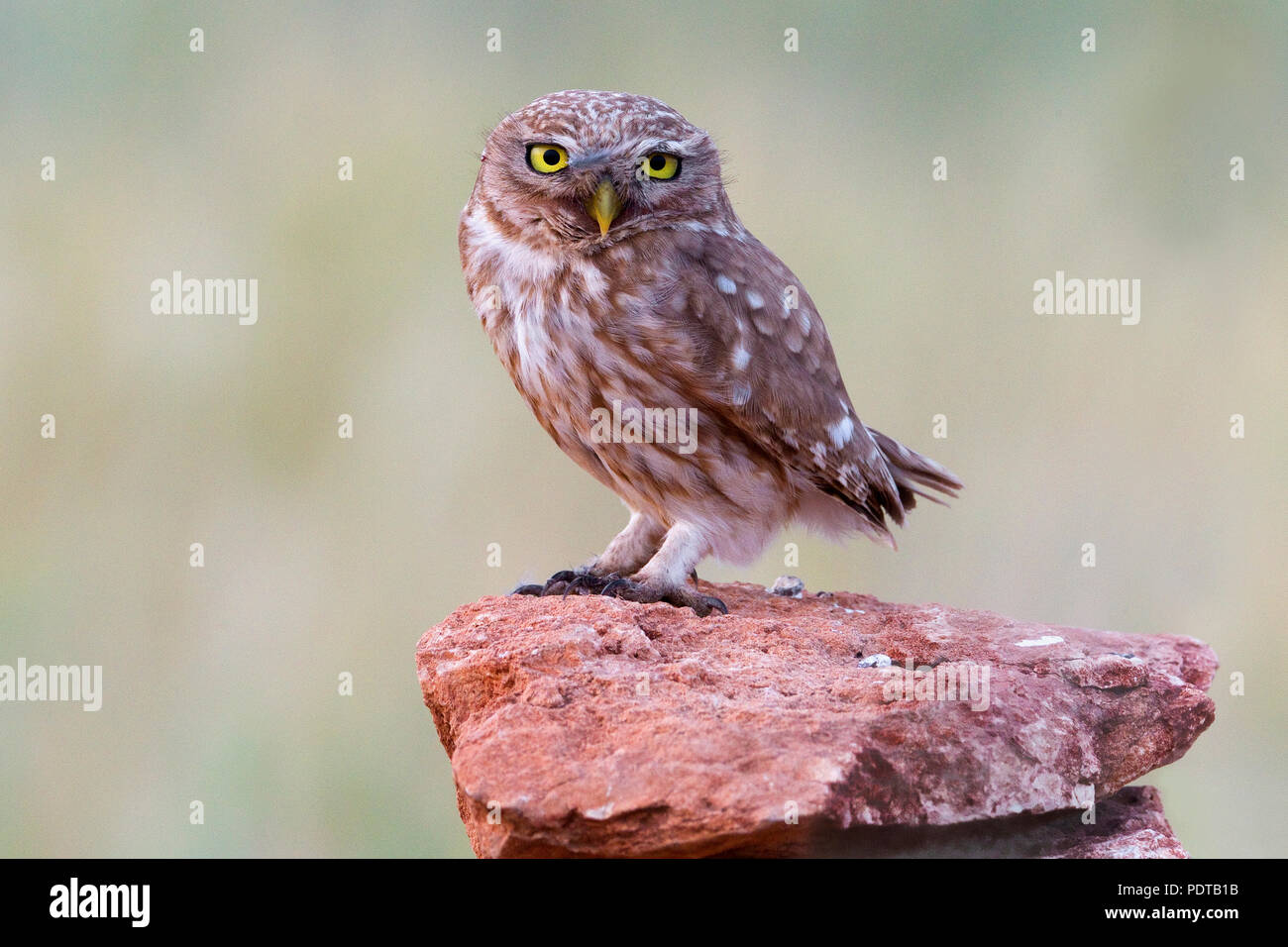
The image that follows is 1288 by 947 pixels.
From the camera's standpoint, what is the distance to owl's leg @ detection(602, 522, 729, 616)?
3541 millimetres

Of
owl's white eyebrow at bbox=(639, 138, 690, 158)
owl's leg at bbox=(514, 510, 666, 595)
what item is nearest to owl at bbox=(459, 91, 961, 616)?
owl's white eyebrow at bbox=(639, 138, 690, 158)

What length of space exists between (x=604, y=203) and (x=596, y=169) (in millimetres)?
91

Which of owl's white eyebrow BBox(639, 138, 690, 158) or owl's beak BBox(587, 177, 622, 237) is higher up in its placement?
owl's white eyebrow BBox(639, 138, 690, 158)

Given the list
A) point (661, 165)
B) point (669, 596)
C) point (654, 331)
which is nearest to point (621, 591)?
point (669, 596)

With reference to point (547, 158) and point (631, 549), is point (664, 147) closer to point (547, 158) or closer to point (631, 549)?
point (547, 158)

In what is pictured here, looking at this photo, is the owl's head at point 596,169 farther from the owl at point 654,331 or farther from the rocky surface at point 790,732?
the rocky surface at point 790,732

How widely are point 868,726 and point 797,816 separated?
31cm

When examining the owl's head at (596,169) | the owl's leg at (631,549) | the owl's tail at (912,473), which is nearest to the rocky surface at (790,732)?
the owl's leg at (631,549)

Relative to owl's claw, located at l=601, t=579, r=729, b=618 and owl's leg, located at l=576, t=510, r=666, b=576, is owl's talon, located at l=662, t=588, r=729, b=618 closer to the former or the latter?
owl's claw, located at l=601, t=579, r=729, b=618

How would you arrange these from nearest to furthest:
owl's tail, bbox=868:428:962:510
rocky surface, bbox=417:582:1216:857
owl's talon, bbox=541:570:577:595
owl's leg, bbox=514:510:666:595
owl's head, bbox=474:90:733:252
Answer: rocky surface, bbox=417:582:1216:857
owl's head, bbox=474:90:733:252
owl's talon, bbox=541:570:577:595
owl's leg, bbox=514:510:666:595
owl's tail, bbox=868:428:962:510

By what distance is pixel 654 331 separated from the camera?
3549 mm

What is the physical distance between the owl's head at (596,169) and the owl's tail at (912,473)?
40.5 inches

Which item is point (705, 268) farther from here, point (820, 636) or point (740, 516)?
point (820, 636)
